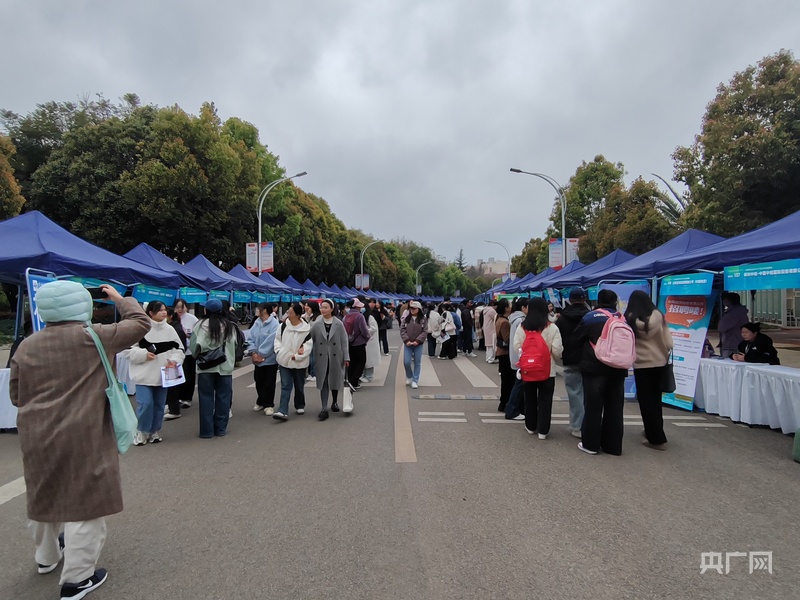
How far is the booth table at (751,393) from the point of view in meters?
5.93

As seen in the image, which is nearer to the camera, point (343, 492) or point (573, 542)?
point (573, 542)

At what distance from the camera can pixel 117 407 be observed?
2793 mm

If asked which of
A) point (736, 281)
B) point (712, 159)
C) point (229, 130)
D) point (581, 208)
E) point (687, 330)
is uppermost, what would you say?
point (229, 130)

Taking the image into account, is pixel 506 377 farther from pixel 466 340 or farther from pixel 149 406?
pixel 466 340

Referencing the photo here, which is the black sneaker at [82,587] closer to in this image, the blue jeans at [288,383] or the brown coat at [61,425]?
the brown coat at [61,425]

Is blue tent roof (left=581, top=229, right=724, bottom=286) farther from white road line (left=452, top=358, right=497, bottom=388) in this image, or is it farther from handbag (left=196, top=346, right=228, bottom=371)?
handbag (left=196, top=346, right=228, bottom=371)

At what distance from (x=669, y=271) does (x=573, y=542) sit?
6.05 m

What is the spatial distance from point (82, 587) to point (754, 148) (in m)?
16.1

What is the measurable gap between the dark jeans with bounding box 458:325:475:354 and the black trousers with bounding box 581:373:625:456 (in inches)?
417

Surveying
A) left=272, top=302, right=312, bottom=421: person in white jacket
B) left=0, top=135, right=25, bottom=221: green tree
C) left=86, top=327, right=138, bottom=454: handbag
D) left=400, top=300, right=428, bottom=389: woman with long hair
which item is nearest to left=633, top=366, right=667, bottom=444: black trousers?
left=272, top=302, right=312, bottom=421: person in white jacket

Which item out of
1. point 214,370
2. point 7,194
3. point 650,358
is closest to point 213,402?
point 214,370

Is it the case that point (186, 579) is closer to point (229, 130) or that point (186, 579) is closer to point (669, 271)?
point (669, 271)

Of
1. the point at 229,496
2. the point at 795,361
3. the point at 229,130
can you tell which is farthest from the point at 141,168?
the point at 795,361

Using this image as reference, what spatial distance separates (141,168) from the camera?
18.9 metres
